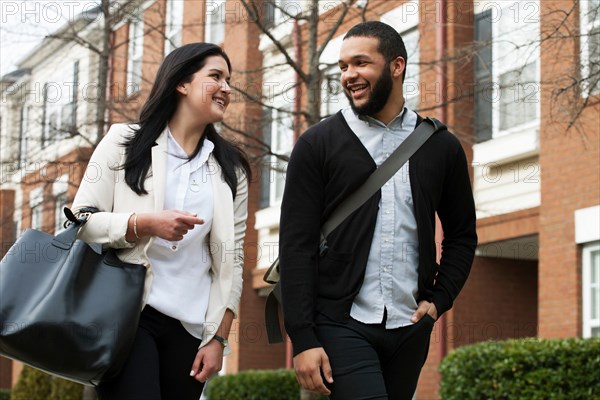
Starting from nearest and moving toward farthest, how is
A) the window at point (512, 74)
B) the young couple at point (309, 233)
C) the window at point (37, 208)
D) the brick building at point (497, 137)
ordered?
the young couple at point (309, 233), the brick building at point (497, 137), the window at point (512, 74), the window at point (37, 208)

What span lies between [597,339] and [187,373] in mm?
7348

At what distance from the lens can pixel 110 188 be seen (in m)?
5.01

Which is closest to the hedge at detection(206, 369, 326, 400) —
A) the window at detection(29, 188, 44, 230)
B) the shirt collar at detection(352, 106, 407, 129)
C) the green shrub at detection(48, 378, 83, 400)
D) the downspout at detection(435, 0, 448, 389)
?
the green shrub at detection(48, 378, 83, 400)

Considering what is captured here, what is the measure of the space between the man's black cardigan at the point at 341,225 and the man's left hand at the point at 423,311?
4 centimetres

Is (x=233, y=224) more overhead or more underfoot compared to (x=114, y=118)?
more underfoot

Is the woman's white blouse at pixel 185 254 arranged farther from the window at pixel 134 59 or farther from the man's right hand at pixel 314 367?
the window at pixel 134 59

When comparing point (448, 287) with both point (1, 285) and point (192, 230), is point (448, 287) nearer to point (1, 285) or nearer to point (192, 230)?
point (192, 230)

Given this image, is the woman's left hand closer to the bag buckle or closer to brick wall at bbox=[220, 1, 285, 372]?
the bag buckle

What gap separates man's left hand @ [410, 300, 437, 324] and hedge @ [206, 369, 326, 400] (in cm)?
1370

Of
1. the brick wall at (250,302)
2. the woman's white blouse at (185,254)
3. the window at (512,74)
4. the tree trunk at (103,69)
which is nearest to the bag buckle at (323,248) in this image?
the woman's white blouse at (185,254)

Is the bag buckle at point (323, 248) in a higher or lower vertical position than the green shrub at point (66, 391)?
higher

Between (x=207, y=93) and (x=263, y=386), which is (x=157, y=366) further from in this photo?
(x=263, y=386)

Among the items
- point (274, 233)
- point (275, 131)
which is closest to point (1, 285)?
point (275, 131)

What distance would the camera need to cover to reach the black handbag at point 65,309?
14.7 feet
